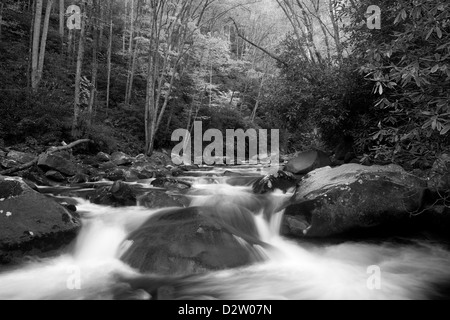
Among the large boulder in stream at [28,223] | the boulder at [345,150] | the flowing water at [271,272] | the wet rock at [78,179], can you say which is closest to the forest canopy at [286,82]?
the boulder at [345,150]

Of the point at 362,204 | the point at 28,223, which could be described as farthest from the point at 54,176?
the point at 362,204

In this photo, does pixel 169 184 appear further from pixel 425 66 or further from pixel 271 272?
pixel 425 66

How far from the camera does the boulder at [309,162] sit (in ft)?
29.5

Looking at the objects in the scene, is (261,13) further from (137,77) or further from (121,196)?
(121,196)

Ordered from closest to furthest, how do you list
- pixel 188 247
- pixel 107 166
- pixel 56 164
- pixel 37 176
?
pixel 188 247
pixel 37 176
pixel 56 164
pixel 107 166

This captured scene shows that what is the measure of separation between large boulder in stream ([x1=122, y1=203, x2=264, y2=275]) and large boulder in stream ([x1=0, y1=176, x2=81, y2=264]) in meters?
1.00

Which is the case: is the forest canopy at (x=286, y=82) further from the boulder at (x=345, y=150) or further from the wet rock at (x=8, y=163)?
the wet rock at (x=8, y=163)

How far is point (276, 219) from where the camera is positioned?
5.84 m

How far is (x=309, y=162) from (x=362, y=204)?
416 centimetres

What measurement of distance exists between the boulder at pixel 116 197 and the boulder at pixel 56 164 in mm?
2607

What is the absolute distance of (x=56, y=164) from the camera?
27.6 feet
